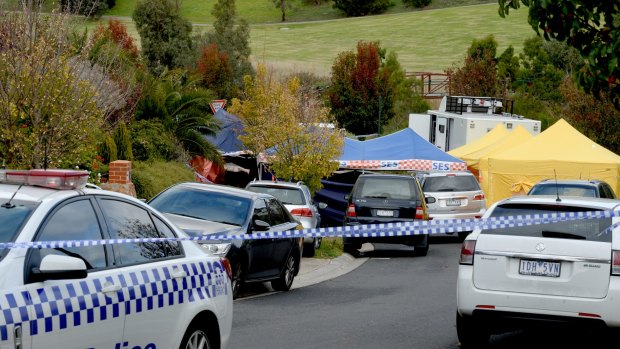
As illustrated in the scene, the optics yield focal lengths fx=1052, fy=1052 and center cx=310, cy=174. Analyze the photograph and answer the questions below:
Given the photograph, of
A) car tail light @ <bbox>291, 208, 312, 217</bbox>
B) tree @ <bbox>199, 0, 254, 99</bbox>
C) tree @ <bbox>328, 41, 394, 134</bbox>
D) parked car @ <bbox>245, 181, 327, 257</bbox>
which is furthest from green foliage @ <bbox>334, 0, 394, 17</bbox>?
car tail light @ <bbox>291, 208, 312, 217</bbox>

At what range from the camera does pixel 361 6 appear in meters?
108

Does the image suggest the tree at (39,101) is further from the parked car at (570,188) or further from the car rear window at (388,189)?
the parked car at (570,188)

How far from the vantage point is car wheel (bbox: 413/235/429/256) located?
22.9m

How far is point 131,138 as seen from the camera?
25.7 m

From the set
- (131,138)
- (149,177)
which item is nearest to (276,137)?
(131,138)

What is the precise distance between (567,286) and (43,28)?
10449 mm

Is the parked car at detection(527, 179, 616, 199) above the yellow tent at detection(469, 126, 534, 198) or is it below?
above

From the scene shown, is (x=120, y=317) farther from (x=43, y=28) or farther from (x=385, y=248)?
(x=385, y=248)

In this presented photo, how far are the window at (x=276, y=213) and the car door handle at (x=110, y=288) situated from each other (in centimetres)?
874

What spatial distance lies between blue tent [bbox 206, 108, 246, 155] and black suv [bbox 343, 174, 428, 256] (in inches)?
465

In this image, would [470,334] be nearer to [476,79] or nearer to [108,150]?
[108,150]

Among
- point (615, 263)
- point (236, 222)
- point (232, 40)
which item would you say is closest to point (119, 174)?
point (236, 222)

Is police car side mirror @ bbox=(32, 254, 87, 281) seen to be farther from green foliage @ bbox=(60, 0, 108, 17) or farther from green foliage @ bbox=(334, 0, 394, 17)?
green foliage @ bbox=(334, 0, 394, 17)

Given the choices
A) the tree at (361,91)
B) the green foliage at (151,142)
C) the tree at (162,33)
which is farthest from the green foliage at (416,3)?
the green foliage at (151,142)
